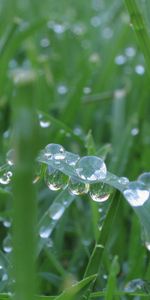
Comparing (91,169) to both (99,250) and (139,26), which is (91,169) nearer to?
(99,250)

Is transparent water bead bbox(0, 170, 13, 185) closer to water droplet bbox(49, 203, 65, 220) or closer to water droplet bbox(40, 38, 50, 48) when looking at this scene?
water droplet bbox(49, 203, 65, 220)

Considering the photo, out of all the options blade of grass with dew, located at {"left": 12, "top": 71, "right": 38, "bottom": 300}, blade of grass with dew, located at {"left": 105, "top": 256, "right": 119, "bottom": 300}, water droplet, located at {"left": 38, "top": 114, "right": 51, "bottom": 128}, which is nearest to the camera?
blade of grass with dew, located at {"left": 12, "top": 71, "right": 38, "bottom": 300}

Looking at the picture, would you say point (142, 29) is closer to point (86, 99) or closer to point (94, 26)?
point (86, 99)

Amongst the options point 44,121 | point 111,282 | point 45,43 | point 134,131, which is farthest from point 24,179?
point 45,43

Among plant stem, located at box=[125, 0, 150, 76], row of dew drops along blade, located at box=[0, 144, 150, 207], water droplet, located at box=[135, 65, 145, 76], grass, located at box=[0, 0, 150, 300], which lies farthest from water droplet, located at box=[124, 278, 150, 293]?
water droplet, located at box=[135, 65, 145, 76]

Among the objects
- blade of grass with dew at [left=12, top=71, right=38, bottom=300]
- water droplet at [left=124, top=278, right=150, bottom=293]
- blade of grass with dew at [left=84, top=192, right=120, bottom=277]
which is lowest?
water droplet at [left=124, top=278, right=150, bottom=293]

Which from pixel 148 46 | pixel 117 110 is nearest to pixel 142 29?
pixel 148 46

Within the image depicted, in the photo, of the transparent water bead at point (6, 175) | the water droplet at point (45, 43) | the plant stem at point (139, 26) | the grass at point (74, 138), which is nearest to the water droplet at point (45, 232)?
the grass at point (74, 138)
